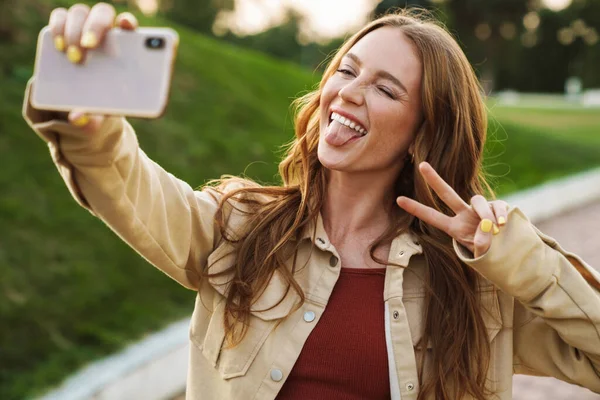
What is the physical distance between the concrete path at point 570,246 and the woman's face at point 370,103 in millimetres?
3496

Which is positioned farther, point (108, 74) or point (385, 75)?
point (385, 75)

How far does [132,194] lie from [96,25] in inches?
19.4

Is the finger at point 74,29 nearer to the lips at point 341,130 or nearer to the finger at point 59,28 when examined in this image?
the finger at point 59,28

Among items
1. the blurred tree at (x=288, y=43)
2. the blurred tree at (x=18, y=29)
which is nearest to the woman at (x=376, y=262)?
the blurred tree at (x=18, y=29)

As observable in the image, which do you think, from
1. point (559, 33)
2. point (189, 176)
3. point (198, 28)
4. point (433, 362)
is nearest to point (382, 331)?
point (433, 362)

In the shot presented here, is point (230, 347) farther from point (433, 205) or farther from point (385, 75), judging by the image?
point (385, 75)

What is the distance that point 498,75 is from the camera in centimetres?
5781

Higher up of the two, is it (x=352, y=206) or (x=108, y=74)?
(x=108, y=74)

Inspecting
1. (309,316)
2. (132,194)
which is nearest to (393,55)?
(309,316)

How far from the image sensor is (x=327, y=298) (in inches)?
89.1

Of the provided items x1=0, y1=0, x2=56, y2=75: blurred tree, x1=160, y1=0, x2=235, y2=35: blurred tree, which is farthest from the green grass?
x1=160, y1=0, x2=235, y2=35: blurred tree

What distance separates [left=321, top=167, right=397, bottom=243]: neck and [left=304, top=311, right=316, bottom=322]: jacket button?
307 millimetres

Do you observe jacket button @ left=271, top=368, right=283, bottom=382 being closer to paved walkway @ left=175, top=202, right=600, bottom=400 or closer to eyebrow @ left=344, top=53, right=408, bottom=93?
eyebrow @ left=344, top=53, right=408, bottom=93

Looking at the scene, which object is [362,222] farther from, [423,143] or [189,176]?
[189,176]
